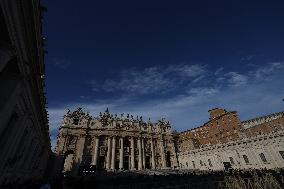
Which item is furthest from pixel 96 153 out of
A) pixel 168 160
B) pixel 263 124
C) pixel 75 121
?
pixel 263 124

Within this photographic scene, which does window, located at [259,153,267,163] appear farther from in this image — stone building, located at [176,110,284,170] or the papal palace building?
Answer: the papal palace building

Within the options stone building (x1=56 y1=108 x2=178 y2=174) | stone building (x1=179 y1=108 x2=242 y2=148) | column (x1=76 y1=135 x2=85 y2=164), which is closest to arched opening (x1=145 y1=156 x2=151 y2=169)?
stone building (x1=56 y1=108 x2=178 y2=174)

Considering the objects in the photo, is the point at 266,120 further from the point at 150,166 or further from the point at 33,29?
the point at 33,29

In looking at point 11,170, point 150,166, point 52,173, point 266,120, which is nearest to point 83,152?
point 52,173

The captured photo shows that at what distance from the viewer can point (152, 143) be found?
161 feet

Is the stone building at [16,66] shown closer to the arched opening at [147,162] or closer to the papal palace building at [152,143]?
the papal palace building at [152,143]

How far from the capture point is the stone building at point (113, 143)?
41.4 meters

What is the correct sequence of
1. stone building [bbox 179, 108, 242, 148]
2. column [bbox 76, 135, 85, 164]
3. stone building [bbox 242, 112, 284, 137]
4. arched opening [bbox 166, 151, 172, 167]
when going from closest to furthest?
stone building [bbox 242, 112, 284, 137] < column [bbox 76, 135, 85, 164] < stone building [bbox 179, 108, 242, 148] < arched opening [bbox 166, 151, 172, 167]

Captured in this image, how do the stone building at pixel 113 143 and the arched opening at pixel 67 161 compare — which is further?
the stone building at pixel 113 143

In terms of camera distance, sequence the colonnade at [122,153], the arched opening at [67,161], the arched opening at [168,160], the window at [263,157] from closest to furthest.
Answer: the window at [263,157], the arched opening at [67,161], the colonnade at [122,153], the arched opening at [168,160]

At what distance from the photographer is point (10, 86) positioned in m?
10.7

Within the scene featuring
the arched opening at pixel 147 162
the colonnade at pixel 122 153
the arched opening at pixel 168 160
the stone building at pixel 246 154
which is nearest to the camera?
the stone building at pixel 246 154

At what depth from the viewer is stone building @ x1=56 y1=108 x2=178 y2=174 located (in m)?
41.4

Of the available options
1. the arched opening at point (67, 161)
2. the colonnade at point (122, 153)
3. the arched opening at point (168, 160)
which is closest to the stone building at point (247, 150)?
the arched opening at point (168, 160)
